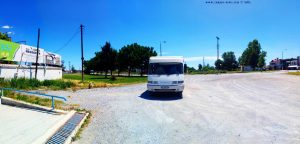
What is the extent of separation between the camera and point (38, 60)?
112 ft

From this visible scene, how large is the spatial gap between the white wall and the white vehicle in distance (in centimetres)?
1616

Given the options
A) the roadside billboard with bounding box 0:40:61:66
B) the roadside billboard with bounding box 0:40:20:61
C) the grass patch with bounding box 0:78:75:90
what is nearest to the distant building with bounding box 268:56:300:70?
the roadside billboard with bounding box 0:40:61:66

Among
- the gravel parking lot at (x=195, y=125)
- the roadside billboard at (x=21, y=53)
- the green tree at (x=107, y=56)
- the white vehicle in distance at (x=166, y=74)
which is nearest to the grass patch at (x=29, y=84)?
the roadside billboard at (x=21, y=53)

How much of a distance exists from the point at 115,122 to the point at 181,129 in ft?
8.45

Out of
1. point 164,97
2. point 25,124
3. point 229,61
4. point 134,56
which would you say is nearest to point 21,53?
Answer: point 164,97

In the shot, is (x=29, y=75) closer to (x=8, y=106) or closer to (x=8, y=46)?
(x=8, y=46)

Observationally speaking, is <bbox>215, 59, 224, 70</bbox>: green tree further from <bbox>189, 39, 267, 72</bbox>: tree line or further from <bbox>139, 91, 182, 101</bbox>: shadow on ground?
<bbox>139, 91, 182, 101</bbox>: shadow on ground

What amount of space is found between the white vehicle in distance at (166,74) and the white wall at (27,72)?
1616cm

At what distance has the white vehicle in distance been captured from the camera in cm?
1644

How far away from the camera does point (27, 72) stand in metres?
30.5

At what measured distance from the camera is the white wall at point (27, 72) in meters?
25.8

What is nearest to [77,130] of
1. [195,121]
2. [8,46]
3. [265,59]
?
[195,121]

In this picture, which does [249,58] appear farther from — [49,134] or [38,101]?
[49,134]

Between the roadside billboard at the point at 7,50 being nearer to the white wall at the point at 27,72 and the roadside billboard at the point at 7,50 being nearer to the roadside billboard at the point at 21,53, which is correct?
the roadside billboard at the point at 21,53
